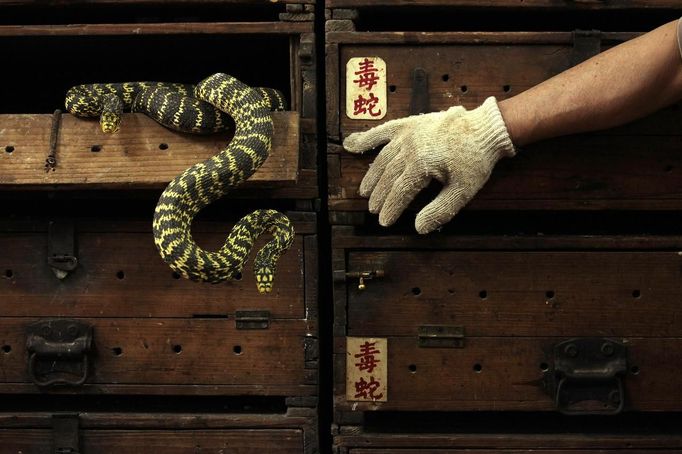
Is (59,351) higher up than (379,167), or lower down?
lower down

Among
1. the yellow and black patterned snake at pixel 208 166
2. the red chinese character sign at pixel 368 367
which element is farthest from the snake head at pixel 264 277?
the red chinese character sign at pixel 368 367

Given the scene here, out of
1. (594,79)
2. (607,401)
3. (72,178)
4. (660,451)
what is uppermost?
(594,79)

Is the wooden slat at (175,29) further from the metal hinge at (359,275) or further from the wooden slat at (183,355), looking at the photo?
the wooden slat at (183,355)

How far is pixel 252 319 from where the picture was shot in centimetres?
186

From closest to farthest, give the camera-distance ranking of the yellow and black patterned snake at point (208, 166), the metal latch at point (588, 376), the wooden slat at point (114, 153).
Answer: the yellow and black patterned snake at point (208, 166) < the wooden slat at point (114, 153) < the metal latch at point (588, 376)

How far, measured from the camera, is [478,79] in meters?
1.81

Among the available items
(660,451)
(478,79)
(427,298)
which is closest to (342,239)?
(427,298)

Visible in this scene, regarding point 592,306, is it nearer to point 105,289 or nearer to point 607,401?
point 607,401

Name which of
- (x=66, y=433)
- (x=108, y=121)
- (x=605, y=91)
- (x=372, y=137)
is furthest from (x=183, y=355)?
(x=605, y=91)

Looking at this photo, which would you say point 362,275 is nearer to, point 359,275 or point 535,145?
point 359,275

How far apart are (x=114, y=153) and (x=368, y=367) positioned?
76 centimetres

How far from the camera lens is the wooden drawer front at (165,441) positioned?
1.88 meters

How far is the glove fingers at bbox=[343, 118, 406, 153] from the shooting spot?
1.77m

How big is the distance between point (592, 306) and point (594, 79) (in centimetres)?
53
